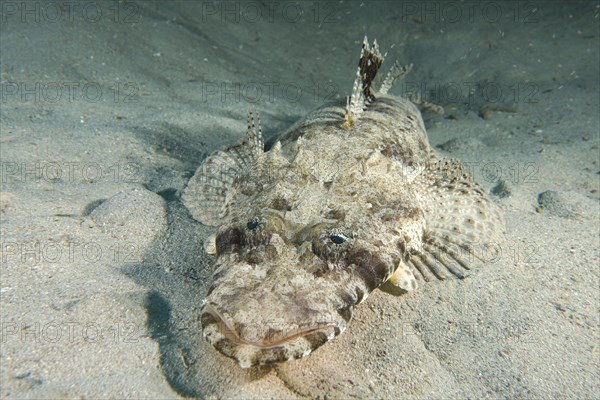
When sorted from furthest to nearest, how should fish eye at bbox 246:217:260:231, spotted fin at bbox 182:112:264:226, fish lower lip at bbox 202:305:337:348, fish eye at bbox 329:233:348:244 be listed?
spotted fin at bbox 182:112:264:226 < fish eye at bbox 246:217:260:231 < fish eye at bbox 329:233:348:244 < fish lower lip at bbox 202:305:337:348

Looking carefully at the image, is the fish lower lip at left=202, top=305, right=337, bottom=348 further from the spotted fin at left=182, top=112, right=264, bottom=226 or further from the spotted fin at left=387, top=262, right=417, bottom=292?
the spotted fin at left=182, top=112, right=264, bottom=226

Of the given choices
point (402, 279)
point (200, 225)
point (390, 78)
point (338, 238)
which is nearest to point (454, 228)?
point (402, 279)

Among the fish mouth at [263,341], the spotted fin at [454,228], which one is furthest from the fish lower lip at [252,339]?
the spotted fin at [454,228]

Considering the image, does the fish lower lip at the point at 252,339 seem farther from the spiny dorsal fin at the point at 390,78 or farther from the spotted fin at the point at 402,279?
the spiny dorsal fin at the point at 390,78

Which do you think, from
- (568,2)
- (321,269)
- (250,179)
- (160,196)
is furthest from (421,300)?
(568,2)

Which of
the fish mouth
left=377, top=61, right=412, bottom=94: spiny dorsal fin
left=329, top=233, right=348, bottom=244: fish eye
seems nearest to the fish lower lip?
the fish mouth

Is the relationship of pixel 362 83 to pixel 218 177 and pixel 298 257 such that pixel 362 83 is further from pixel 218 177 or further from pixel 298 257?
pixel 298 257

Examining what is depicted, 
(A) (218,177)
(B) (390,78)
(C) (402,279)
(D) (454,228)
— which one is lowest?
(C) (402,279)
